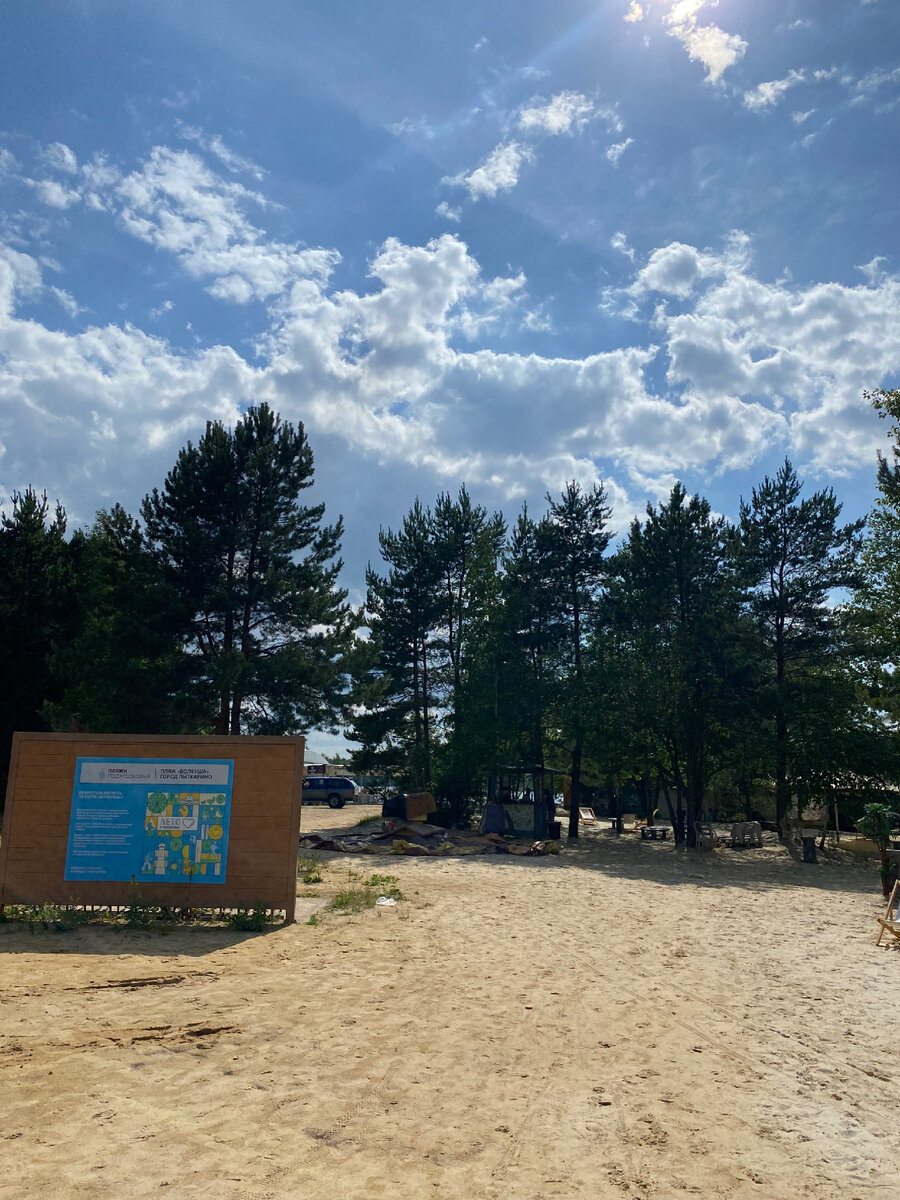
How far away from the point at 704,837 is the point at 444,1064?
74.9ft

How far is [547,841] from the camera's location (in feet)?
85.7

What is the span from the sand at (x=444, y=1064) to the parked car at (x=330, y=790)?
34827 millimetres

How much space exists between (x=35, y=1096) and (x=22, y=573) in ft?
101

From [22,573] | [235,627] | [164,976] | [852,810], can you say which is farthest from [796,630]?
[22,573]

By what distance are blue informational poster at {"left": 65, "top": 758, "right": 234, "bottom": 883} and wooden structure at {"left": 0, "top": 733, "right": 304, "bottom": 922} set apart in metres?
0.10

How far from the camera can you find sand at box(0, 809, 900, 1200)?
4273 millimetres

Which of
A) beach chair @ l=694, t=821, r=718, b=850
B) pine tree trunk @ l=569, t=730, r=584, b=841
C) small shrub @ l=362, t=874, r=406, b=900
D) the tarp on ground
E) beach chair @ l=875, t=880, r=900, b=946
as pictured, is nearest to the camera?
beach chair @ l=875, t=880, r=900, b=946

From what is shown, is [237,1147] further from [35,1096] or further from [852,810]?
[852,810]

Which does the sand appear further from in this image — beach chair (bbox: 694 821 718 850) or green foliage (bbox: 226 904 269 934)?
beach chair (bbox: 694 821 718 850)

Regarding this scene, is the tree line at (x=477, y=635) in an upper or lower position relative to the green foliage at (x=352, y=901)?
upper

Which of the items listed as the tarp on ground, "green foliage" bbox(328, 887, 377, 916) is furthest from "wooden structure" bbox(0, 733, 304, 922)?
the tarp on ground

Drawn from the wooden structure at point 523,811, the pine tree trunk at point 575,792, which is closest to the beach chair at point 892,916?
the wooden structure at point 523,811

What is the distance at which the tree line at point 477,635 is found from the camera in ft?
78.6

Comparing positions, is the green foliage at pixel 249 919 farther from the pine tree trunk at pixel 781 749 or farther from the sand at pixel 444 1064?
the pine tree trunk at pixel 781 749
